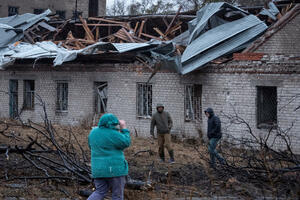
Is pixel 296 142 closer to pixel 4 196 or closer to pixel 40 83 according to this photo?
pixel 4 196

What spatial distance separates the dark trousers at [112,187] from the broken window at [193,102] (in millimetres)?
9118

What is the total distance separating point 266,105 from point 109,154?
8.65 meters

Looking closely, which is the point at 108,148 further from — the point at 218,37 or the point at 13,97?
the point at 13,97

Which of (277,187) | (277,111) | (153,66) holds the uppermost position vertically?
(153,66)

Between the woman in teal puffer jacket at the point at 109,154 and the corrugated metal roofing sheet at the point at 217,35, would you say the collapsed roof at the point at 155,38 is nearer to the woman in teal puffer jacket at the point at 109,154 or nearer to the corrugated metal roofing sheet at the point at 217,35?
the corrugated metal roofing sheet at the point at 217,35

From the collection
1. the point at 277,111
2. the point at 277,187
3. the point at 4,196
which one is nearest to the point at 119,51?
the point at 277,111

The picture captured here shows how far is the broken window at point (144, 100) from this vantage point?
16.1m

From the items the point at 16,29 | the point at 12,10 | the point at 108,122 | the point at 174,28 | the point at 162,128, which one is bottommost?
the point at 162,128

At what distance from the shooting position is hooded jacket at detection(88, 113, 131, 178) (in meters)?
5.62

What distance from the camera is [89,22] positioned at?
20.3 meters

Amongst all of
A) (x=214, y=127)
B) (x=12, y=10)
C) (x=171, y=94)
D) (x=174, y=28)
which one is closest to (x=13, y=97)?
(x=174, y=28)

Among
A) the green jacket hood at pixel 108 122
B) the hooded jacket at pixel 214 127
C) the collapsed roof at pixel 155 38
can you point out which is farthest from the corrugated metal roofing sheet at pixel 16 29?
the green jacket hood at pixel 108 122

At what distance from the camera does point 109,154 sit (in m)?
5.64

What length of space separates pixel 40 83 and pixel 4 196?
1258cm
